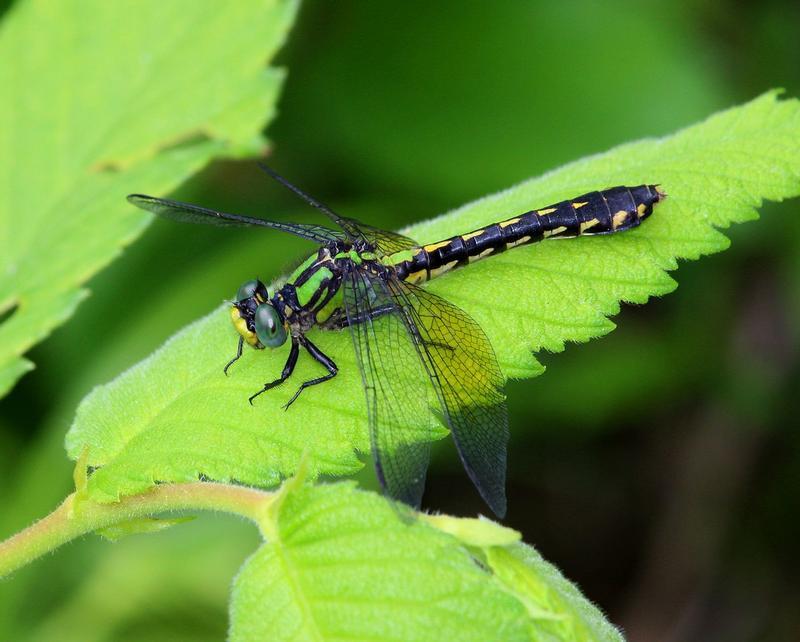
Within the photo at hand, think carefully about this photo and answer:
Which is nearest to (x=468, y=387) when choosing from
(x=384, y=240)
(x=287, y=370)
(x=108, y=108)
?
(x=287, y=370)

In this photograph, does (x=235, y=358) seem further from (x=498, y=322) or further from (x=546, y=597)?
(x=546, y=597)

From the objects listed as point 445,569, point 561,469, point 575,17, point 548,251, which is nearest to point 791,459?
point 561,469

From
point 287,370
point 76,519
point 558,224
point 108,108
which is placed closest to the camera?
A: point 76,519

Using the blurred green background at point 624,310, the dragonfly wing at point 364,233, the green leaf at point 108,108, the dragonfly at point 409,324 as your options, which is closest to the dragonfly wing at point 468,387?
the dragonfly at point 409,324

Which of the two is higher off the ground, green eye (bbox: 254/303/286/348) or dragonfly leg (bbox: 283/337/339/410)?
green eye (bbox: 254/303/286/348)

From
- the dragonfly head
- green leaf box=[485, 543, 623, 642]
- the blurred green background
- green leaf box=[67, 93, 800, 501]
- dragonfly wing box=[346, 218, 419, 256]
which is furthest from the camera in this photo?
the blurred green background

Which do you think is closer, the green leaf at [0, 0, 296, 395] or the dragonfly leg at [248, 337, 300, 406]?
the dragonfly leg at [248, 337, 300, 406]

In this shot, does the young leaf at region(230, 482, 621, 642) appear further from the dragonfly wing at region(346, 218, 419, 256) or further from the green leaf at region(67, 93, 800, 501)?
the dragonfly wing at region(346, 218, 419, 256)

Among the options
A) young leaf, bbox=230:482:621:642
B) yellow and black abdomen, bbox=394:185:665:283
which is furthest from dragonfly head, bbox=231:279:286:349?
young leaf, bbox=230:482:621:642

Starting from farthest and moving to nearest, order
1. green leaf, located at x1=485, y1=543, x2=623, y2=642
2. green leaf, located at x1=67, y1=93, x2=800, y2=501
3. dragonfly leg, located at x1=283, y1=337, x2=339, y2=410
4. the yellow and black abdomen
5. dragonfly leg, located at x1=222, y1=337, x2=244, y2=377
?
the yellow and black abdomen → dragonfly leg, located at x1=222, y1=337, x2=244, y2=377 → dragonfly leg, located at x1=283, y1=337, x2=339, y2=410 → green leaf, located at x1=67, y1=93, x2=800, y2=501 → green leaf, located at x1=485, y1=543, x2=623, y2=642
